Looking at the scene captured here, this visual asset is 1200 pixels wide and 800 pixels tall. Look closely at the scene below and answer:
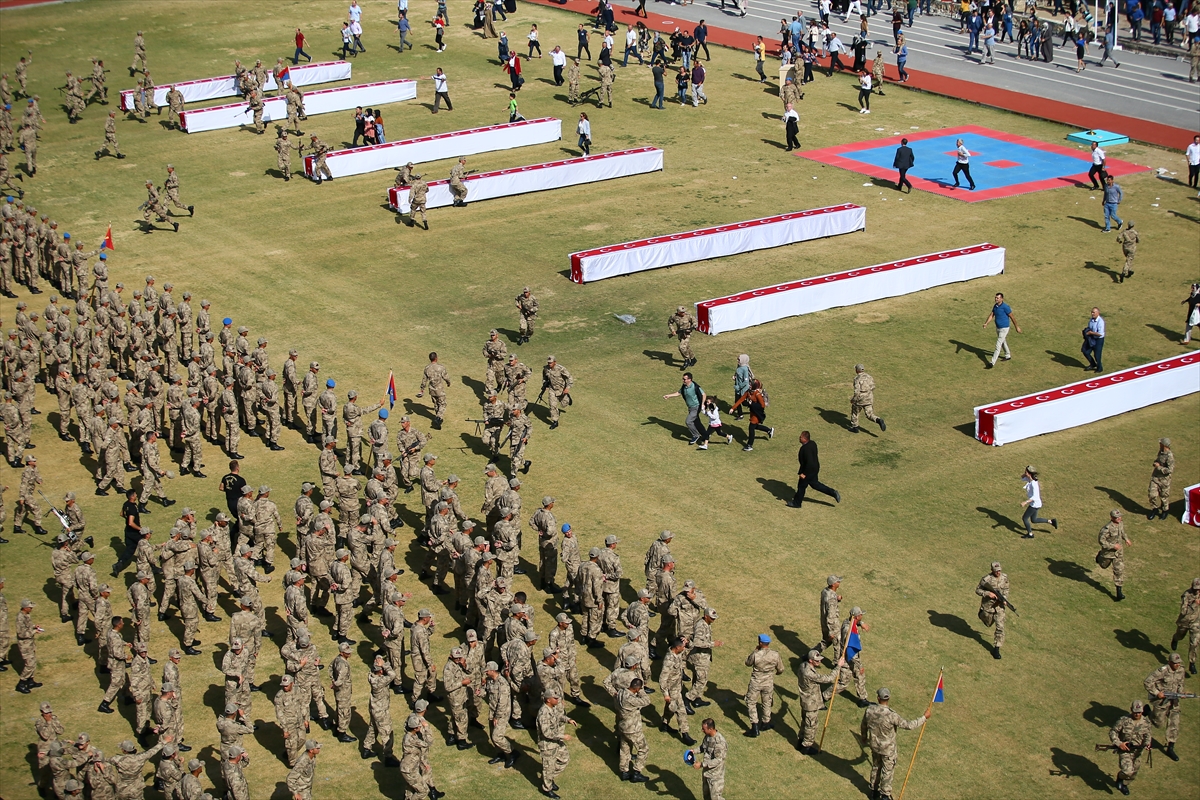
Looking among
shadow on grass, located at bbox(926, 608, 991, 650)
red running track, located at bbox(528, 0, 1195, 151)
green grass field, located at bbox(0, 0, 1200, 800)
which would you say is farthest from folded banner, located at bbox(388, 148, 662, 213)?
shadow on grass, located at bbox(926, 608, 991, 650)

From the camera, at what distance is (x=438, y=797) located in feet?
54.8

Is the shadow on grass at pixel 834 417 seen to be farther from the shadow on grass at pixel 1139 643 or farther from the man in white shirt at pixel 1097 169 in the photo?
the man in white shirt at pixel 1097 169

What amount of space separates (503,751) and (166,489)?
10.8 metres

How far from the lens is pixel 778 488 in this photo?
24.2 meters

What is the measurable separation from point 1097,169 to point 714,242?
553 inches

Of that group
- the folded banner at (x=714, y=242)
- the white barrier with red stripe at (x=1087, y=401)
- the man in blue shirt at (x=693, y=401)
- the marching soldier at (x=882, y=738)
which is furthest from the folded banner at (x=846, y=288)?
the marching soldier at (x=882, y=738)

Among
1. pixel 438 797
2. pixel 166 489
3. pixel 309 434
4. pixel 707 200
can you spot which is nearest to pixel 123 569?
pixel 166 489

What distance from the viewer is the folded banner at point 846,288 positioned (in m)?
30.6

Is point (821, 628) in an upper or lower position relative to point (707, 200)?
lower

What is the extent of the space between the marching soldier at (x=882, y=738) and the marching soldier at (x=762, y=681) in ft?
4.98

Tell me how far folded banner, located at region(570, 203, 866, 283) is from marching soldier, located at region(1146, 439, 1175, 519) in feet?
48.8

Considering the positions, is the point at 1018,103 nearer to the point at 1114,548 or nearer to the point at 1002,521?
the point at 1002,521

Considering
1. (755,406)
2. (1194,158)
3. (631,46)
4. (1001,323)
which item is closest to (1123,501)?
(1001,323)

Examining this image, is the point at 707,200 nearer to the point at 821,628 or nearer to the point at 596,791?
the point at 821,628
